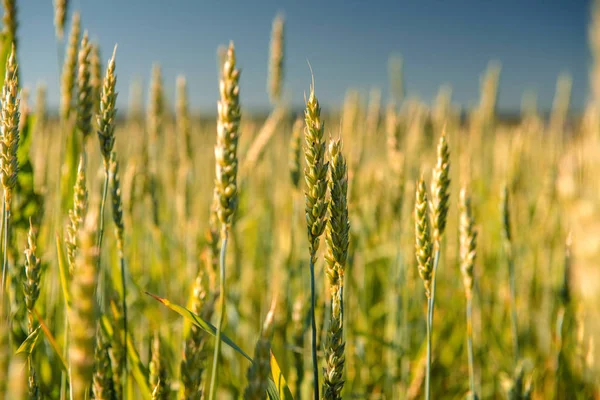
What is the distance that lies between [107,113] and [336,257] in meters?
0.56

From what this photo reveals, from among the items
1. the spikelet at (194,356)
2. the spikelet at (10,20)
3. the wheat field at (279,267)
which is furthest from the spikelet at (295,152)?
the spikelet at (10,20)

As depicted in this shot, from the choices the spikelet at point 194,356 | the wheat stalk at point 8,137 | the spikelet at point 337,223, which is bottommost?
the spikelet at point 194,356

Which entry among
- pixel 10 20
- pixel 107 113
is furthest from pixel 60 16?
pixel 107 113

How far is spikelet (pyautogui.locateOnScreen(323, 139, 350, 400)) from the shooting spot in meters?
0.76

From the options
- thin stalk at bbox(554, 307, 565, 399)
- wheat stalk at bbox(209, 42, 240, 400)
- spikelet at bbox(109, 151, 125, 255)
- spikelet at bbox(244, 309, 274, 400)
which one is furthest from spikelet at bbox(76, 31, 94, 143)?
thin stalk at bbox(554, 307, 565, 399)

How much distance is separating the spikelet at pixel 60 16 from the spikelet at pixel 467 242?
119cm

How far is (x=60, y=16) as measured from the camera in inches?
50.4

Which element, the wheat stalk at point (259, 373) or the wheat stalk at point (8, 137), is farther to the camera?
the wheat stalk at point (8, 137)

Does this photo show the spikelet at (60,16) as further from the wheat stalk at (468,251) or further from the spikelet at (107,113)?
the wheat stalk at (468,251)

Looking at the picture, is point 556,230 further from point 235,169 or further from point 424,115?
point 235,169

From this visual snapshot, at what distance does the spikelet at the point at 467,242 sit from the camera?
104cm

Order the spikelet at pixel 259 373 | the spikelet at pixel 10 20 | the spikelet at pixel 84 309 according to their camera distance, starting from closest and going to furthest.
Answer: the spikelet at pixel 84 309, the spikelet at pixel 259 373, the spikelet at pixel 10 20

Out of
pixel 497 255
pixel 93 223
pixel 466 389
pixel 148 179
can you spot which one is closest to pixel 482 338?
pixel 466 389

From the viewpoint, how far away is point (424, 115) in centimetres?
269
